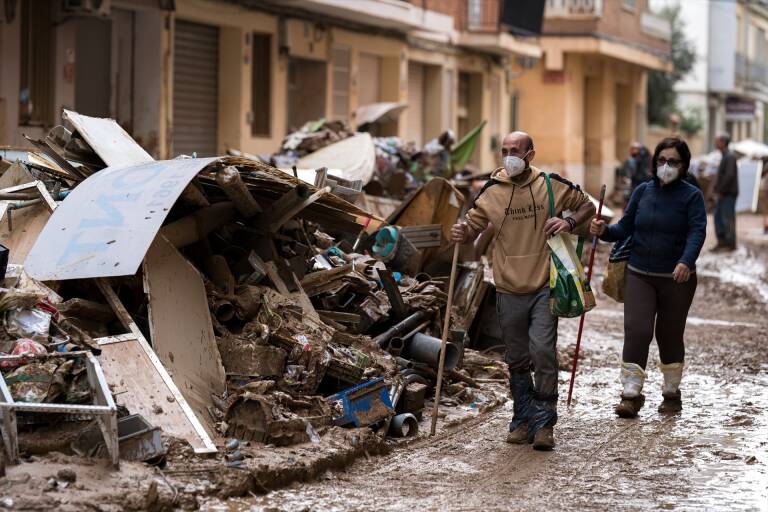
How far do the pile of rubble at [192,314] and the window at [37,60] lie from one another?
23.0 ft

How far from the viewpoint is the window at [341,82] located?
24484 mm

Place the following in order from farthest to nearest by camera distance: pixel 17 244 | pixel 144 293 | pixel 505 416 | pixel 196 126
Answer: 1. pixel 196 126
2. pixel 505 416
3. pixel 17 244
4. pixel 144 293

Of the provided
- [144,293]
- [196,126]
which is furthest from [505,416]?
[196,126]

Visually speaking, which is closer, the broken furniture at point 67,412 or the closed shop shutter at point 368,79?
the broken furniture at point 67,412

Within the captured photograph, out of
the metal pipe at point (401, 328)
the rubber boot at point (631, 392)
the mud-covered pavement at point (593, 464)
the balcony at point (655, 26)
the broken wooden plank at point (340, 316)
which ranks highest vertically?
the balcony at point (655, 26)

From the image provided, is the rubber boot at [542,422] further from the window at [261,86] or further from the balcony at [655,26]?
the balcony at [655,26]

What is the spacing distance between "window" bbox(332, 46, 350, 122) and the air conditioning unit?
8.73 metres

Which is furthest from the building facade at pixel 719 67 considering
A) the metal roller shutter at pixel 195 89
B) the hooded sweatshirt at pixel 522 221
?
the hooded sweatshirt at pixel 522 221

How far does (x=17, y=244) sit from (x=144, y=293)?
108 cm

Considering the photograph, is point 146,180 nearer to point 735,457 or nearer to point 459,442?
point 459,442

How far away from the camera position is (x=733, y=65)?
6069cm

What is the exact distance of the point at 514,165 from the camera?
7445 millimetres

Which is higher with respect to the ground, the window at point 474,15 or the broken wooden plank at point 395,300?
the window at point 474,15

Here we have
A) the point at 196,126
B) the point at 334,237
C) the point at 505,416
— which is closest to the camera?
the point at 505,416
